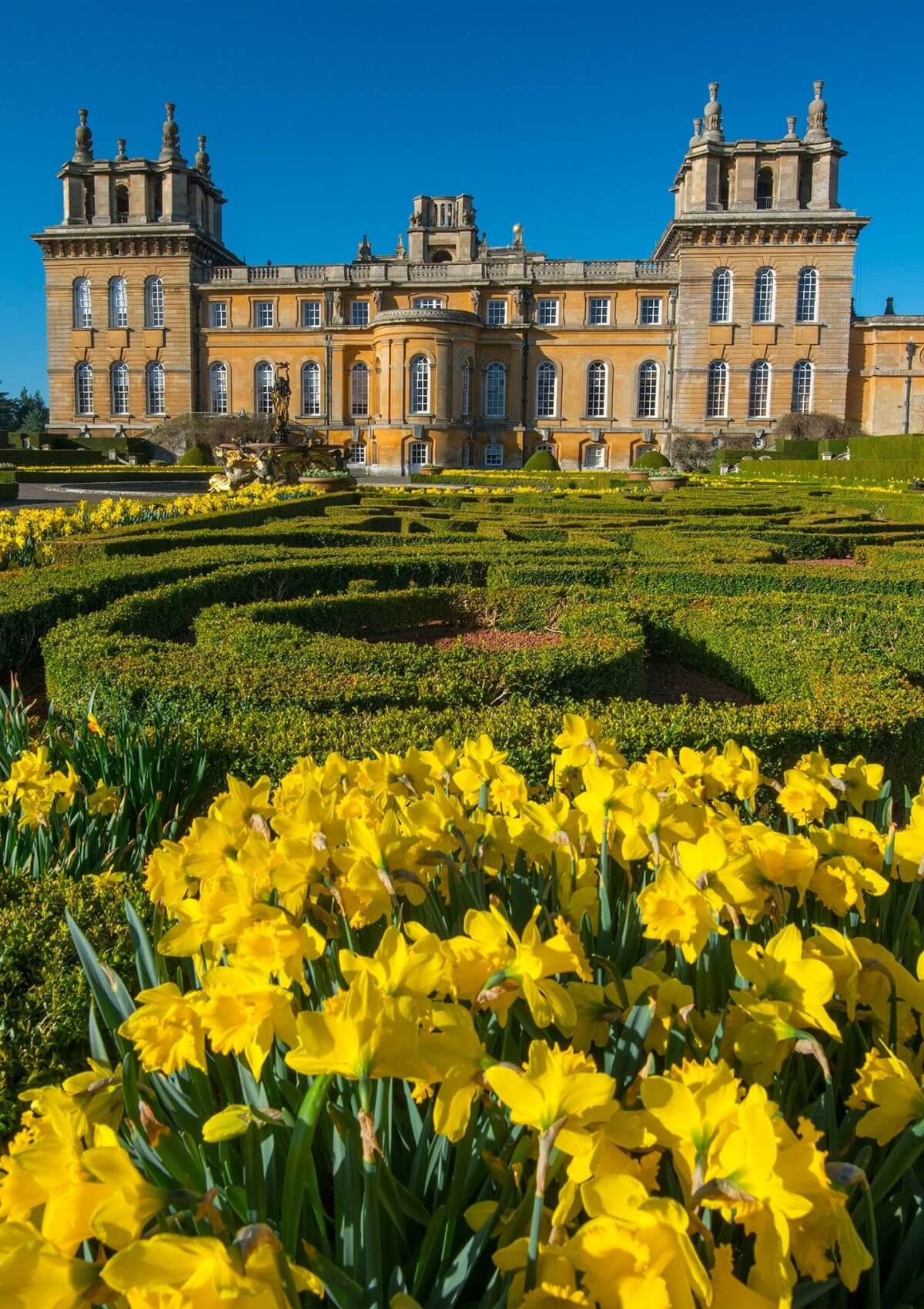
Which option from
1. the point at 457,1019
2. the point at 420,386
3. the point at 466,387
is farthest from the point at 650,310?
the point at 457,1019

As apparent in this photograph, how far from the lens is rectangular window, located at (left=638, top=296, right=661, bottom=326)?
41.3m

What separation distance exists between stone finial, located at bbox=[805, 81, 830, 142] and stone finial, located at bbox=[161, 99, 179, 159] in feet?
87.0

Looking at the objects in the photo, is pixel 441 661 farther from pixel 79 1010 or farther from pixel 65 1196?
pixel 65 1196

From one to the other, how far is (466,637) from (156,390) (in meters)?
41.1

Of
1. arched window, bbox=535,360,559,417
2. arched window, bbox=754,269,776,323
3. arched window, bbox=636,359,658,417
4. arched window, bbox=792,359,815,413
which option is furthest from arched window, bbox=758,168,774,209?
arched window, bbox=535,360,559,417

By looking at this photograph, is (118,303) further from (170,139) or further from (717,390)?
(717,390)

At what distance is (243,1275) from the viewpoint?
2.73ft

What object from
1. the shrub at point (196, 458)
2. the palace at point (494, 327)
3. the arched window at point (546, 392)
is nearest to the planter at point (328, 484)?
the shrub at point (196, 458)

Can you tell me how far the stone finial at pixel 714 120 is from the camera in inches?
1561

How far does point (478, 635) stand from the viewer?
665cm

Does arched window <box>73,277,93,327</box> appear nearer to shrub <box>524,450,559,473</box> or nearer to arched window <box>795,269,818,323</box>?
shrub <box>524,450,559,473</box>

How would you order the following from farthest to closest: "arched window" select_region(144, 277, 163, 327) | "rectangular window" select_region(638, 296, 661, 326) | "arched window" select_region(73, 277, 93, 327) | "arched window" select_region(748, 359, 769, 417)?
"arched window" select_region(73, 277, 93, 327) → "arched window" select_region(144, 277, 163, 327) → "rectangular window" select_region(638, 296, 661, 326) → "arched window" select_region(748, 359, 769, 417)

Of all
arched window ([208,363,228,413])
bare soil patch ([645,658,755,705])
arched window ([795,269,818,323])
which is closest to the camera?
bare soil patch ([645,658,755,705])

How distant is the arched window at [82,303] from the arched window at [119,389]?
2.44m
